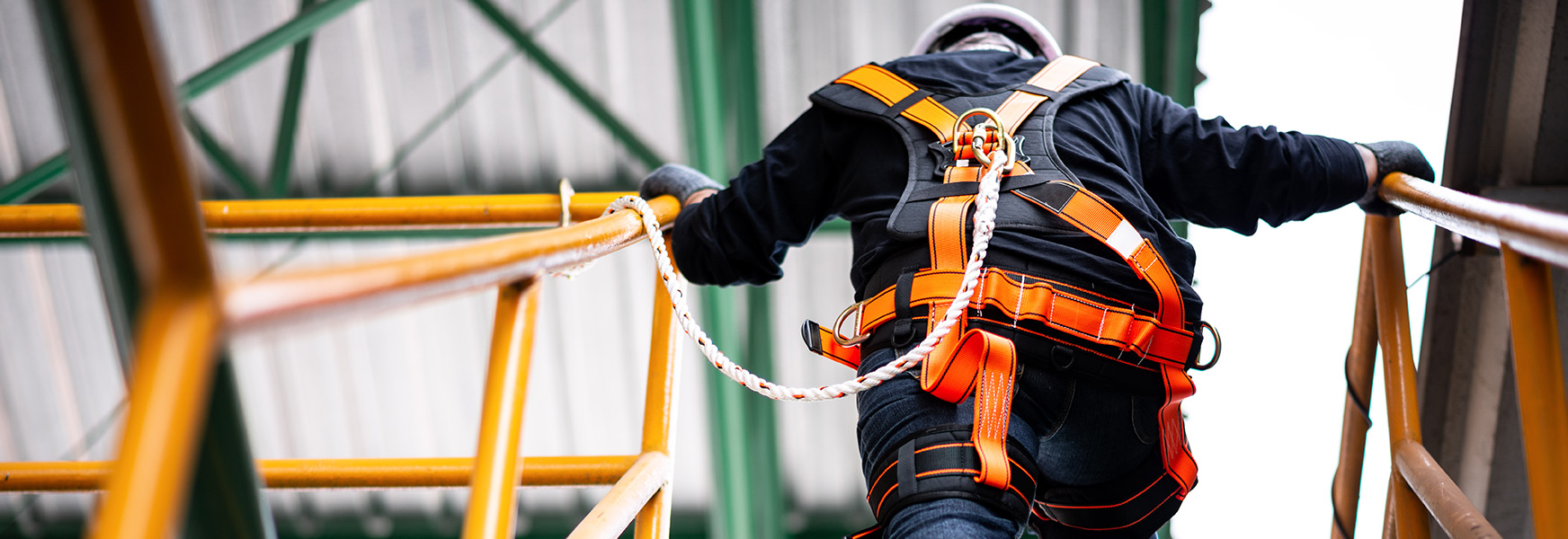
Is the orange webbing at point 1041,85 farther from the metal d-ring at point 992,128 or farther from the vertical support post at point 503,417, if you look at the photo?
the vertical support post at point 503,417

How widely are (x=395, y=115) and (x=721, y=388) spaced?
2.62 m

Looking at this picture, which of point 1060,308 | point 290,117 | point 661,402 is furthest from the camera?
point 290,117

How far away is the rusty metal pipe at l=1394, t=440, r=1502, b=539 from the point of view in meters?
1.81

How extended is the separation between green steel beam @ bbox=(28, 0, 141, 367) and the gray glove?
1759 mm

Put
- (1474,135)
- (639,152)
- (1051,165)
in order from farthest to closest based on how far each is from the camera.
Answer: (639,152) → (1474,135) → (1051,165)

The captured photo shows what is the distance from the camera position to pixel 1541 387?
150cm

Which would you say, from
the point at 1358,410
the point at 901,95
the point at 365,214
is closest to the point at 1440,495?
the point at 1358,410

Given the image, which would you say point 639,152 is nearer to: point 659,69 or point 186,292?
point 659,69

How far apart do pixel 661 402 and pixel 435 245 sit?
3150 mm

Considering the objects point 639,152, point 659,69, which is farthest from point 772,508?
point 659,69

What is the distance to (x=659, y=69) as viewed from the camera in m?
5.71

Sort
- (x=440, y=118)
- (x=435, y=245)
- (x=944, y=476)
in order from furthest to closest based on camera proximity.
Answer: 1. (x=440, y=118)
2. (x=435, y=245)
3. (x=944, y=476)

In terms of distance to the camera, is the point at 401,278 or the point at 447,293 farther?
the point at 447,293

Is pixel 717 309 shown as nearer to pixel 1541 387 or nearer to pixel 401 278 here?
pixel 1541 387
